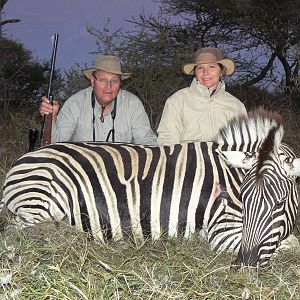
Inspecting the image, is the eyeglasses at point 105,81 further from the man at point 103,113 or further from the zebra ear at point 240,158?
the zebra ear at point 240,158

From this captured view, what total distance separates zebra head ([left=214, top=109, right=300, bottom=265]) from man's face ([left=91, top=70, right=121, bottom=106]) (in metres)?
1.58

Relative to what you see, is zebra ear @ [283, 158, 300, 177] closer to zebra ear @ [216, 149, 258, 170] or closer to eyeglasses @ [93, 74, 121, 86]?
zebra ear @ [216, 149, 258, 170]

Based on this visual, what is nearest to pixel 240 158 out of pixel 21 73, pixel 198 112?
pixel 198 112

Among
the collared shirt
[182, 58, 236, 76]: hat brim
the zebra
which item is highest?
[182, 58, 236, 76]: hat brim

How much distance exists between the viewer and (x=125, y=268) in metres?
2.37

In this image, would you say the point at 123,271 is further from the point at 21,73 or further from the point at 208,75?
the point at 21,73

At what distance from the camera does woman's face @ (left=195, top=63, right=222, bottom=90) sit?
3803 mm

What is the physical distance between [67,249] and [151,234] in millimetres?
593

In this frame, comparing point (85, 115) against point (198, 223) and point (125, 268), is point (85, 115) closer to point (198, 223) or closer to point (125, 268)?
point (198, 223)

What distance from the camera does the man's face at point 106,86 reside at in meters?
3.98

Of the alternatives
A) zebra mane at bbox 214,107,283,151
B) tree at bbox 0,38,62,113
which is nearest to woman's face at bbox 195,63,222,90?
zebra mane at bbox 214,107,283,151

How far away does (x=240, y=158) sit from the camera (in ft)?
8.64

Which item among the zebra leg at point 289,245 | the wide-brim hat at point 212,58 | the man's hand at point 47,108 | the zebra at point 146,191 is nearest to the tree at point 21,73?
the man's hand at point 47,108

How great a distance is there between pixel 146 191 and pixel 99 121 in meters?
1.32
